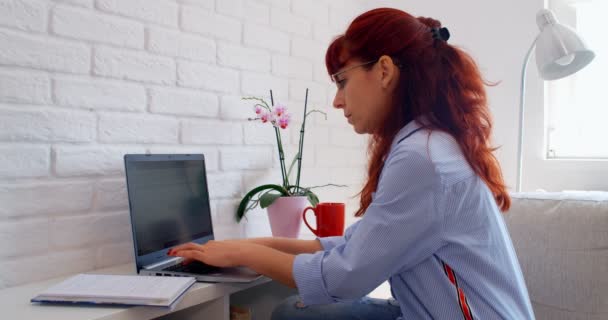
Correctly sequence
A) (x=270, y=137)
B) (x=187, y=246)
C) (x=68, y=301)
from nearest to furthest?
(x=68, y=301) < (x=187, y=246) < (x=270, y=137)

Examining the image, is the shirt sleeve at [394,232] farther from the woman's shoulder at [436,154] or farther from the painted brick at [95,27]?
the painted brick at [95,27]

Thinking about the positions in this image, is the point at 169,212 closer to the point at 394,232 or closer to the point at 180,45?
the point at 180,45

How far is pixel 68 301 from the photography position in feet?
3.01

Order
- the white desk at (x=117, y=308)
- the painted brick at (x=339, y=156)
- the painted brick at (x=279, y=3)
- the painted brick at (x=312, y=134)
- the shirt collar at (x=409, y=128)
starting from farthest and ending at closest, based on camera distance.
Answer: the painted brick at (x=339, y=156)
the painted brick at (x=312, y=134)
the painted brick at (x=279, y=3)
the shirt collar at (x=409, y=128)
the white desk at (x=117, y=308)

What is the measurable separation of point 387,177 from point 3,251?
79 cm

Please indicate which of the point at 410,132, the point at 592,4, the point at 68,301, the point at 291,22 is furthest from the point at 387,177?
the point at 592,4

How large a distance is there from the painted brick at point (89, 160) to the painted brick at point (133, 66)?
0.18m

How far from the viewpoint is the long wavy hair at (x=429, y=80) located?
1044mm

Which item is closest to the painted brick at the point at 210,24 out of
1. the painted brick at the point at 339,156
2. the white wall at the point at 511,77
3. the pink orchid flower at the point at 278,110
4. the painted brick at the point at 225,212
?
the pink orchid flower at the point at 278,110

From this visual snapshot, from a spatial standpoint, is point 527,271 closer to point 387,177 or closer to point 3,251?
point 387,177

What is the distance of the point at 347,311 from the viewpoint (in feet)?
4.07

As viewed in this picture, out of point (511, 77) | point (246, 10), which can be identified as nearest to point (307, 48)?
point (246, 10)

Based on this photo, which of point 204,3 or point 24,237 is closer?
point 24,237

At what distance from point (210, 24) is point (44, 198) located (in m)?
0.69
